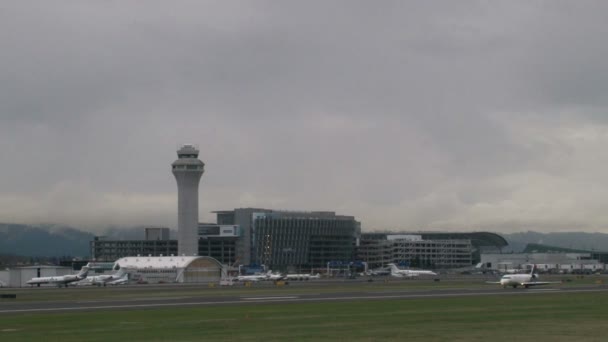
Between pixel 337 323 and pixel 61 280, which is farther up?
pixel 337 323

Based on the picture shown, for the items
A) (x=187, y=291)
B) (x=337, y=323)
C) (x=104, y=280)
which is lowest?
(x=104, y=280)

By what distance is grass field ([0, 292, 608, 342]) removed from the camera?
5150 centimetres

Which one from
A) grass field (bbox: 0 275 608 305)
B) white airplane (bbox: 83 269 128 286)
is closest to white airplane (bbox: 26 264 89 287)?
white airplane (bbox: 83 269 128 286)

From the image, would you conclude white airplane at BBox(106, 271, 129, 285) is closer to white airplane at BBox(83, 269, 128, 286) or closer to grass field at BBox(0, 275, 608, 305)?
white airplane at BBox(83, 269, 128, 286)

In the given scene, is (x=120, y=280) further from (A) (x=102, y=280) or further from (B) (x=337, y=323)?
(B) (x=337, y=323)

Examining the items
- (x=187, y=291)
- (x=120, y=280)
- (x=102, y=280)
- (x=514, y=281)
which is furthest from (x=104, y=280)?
(x=514, y=281)

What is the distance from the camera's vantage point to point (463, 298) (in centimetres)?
9338

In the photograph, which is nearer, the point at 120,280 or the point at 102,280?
the point at 102,280

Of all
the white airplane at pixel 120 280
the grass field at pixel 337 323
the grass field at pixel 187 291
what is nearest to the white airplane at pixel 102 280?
the white airplane at pixel 120 280

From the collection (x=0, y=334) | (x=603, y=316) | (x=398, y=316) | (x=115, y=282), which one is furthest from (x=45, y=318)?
(x=115, y=282)

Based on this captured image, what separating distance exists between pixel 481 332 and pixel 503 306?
89.7 feet

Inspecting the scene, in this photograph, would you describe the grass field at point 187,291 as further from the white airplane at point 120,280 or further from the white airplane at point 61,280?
the white airplane at point 120,280

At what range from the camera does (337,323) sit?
60750mm

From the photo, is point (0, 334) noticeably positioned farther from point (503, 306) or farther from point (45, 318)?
point (503, 306)
